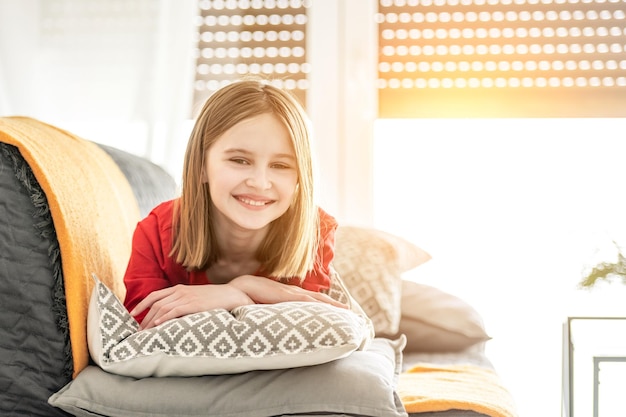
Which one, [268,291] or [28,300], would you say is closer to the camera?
[28,300]

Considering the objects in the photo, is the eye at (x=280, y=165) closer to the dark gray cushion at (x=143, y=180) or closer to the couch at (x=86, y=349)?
the couch at (x=86, y=349)

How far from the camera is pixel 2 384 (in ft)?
3.76

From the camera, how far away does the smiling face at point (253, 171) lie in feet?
4.64

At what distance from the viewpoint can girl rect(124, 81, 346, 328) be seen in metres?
1.41

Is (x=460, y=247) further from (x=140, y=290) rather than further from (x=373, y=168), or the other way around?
(x=140, y=290)

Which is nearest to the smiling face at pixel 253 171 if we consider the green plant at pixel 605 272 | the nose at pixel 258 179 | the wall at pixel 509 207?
the nose at pixel 258 179

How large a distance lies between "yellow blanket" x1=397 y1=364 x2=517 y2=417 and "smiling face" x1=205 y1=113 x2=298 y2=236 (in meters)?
0.43

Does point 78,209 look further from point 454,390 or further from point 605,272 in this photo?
point 605,272

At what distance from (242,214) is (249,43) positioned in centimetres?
176

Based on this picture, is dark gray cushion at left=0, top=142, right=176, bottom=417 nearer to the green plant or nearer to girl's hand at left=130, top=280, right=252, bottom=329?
girl's hand at left=130, top=280, right=252, bottom=329

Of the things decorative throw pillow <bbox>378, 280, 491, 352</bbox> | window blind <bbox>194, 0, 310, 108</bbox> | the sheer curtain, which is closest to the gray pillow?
decorative throw pillow <bbox>378, 280, 491, 352</bbox>

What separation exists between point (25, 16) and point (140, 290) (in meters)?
1.96

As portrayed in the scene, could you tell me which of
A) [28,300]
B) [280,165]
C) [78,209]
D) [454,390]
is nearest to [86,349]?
[28,300]

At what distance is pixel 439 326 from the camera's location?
199cm
